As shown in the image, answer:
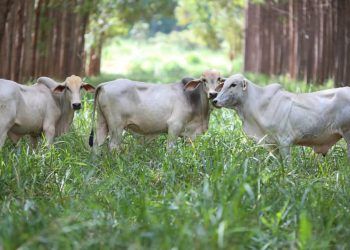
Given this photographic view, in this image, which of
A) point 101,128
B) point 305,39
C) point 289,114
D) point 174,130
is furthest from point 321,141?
point 305,39

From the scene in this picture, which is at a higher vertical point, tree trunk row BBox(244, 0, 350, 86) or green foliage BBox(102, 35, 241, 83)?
tree trunk row BBox(244, 0, 350, 86)

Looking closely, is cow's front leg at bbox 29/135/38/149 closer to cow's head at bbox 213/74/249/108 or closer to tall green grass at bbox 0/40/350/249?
tall green grass at bbox 0/40/350/249

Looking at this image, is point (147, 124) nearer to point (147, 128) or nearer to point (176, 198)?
point (147, 128)

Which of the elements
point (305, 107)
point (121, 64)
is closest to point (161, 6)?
point (121, 64)

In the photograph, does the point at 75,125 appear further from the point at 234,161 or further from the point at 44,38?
the point at 44,38

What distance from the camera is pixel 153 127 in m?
8.79

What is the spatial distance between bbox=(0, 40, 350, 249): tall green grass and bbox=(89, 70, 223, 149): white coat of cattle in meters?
0.26

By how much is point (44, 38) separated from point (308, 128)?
12.4 m

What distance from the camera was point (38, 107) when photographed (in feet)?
27.8

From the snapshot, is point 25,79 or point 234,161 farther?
point 25,79

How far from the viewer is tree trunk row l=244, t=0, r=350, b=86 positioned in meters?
16.8

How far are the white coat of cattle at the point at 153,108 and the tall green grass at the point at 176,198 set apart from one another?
259 mm

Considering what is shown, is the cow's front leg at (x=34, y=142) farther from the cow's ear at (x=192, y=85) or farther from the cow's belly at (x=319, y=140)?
the cow's belly at (x=319, y=140)

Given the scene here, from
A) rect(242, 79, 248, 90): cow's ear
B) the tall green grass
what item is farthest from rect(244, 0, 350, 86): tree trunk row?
the tall green grass
